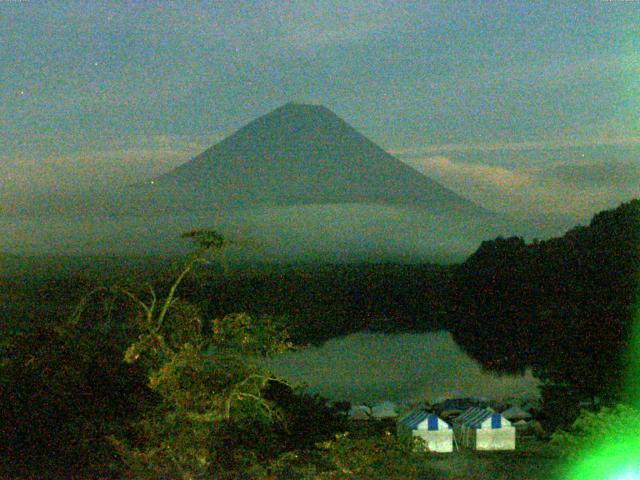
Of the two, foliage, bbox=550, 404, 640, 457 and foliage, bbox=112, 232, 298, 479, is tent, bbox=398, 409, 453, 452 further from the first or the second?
foliage, bbox=112, 232, 298, 479

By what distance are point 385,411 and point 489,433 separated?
20.3ft

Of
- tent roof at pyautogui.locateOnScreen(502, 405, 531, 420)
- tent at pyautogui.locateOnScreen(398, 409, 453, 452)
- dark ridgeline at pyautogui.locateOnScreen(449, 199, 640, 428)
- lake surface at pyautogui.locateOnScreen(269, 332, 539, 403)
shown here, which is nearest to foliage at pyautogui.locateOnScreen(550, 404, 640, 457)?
tent at pyautogui.locateOnScreen(398, 409, 453, 452)

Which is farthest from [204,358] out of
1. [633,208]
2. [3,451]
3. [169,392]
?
[633,208]

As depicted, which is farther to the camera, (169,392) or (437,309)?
(437,309)

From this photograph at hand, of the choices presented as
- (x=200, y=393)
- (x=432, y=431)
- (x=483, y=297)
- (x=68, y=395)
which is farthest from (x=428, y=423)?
(x=483, y=297)

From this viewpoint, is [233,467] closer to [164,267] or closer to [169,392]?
[169,392]

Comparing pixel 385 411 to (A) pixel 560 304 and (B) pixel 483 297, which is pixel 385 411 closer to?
(A) pixel 560 304

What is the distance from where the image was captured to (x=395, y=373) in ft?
83.8

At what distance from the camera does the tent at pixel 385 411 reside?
43.5 feet

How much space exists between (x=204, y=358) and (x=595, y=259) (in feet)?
52.1

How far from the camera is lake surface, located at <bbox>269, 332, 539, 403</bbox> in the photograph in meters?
21.1

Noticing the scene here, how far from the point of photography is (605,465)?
5.34m

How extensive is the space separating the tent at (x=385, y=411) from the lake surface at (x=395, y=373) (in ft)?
11.5

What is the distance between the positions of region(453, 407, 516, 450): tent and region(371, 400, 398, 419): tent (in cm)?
565
